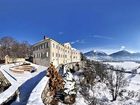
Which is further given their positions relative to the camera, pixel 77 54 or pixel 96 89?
pixel 77 54

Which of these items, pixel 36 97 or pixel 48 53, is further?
pixel 48 53

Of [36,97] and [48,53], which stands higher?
[48,53]

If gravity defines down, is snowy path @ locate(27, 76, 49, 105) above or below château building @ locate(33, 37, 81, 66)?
below

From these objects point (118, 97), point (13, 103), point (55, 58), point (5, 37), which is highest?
point (5, 37)

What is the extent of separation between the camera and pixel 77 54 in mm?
100250

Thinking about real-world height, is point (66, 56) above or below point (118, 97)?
above

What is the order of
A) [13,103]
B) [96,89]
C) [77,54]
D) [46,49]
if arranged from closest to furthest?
[13,103]
[96,89]
[46,49]
[77,54]

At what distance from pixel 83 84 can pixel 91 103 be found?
8527 mm

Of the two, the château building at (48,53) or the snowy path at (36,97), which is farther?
the château building at (48,53)

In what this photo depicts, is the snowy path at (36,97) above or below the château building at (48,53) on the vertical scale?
below

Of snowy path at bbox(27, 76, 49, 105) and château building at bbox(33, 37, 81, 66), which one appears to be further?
château building at bbox(33, 37, 81, 66)

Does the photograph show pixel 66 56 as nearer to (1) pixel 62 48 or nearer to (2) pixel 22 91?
(1) pixel 62 48

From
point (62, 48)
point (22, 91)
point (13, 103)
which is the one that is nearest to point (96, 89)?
point (62, 48)

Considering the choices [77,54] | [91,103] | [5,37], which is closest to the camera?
[91,103]
